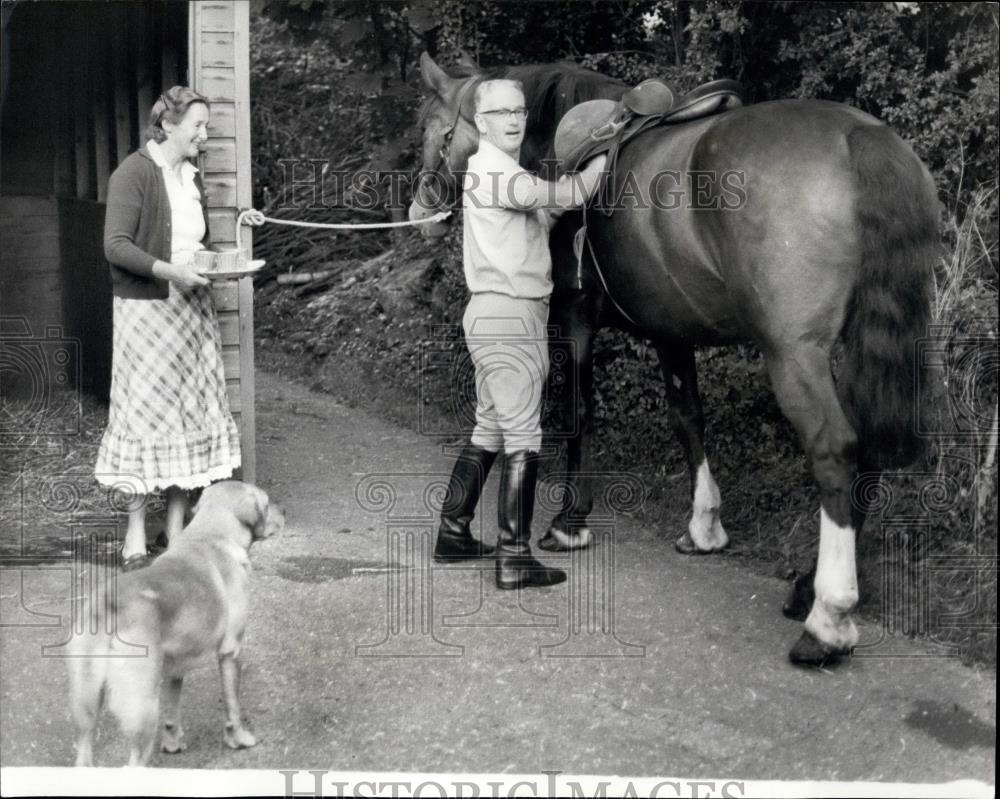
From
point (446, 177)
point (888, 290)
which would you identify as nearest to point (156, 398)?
point (446, 177)

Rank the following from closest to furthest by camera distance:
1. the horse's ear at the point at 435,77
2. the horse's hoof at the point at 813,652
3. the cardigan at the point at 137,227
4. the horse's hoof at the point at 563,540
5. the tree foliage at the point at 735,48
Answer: the horse's hoof at the point at 813,652, the cardigan at the point at 137,227, the horse's hoof at the point at 563,540, the horse's ear at the point at 435,77, the tree foliage at the point at 735,48

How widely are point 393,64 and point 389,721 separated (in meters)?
5.48

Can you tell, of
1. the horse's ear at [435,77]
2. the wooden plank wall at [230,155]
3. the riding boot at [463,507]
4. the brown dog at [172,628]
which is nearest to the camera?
the brown dog at [172,628]

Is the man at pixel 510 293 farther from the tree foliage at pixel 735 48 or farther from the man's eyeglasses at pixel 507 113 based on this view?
the tree foliage at pixel 735 48

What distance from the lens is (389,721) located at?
4312 mm

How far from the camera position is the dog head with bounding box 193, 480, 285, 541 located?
4082 millimetres

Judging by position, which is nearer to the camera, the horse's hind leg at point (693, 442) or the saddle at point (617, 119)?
the saddle at point (617, 119)

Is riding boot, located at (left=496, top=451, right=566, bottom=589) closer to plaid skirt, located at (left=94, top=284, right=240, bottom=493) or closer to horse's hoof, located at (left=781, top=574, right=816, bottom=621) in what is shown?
horse's hoof, located at (left=781, top=574, right=816, bottom=621)

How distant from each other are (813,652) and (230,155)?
354 centimetres

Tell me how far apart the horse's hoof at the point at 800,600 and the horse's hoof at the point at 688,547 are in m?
0.85

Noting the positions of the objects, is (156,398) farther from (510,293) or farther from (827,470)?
(827,470)

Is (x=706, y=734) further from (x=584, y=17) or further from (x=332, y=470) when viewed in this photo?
(x=584, y=17)

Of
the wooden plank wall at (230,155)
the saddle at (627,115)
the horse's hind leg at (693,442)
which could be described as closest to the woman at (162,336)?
the wooden plank wall at (230,155)

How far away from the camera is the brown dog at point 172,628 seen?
353 centimetres
